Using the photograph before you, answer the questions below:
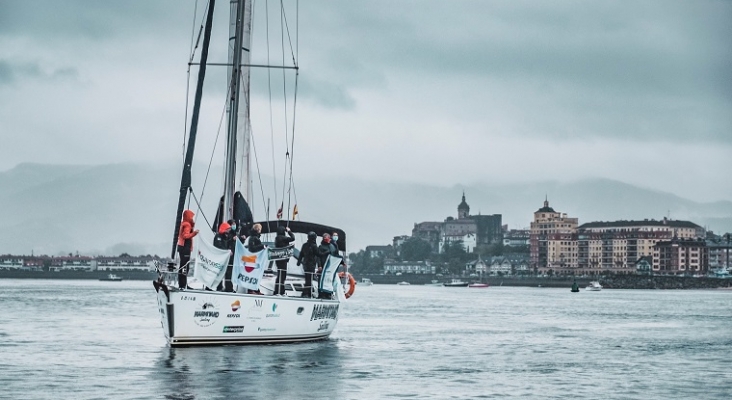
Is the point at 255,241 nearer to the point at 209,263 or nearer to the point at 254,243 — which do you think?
the point at 254,243

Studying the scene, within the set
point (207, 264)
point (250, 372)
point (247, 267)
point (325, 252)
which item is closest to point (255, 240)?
point (247, 267)

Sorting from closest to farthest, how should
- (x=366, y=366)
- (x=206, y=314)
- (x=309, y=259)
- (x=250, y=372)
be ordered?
1. (x=250, y=372)
2. (x=366, y=366)
3. (x=206, y=314)
4. (x=309, y=259)

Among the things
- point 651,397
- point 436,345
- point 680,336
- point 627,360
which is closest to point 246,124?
point 436,345

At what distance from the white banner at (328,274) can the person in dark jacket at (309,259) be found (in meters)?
0.33

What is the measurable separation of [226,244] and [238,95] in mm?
5739

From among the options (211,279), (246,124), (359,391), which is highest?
(246,124)

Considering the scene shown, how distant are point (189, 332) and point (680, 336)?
82.8 ft

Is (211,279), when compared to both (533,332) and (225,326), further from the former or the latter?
(533,332)

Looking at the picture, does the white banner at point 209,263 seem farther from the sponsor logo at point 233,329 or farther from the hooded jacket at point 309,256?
the hooded jacket at point 309,256

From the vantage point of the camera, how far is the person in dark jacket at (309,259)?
35.8 meters

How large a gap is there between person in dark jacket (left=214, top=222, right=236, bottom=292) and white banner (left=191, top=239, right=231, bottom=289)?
48 centimetres

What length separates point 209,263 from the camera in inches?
1252

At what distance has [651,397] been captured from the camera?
24.5 metres

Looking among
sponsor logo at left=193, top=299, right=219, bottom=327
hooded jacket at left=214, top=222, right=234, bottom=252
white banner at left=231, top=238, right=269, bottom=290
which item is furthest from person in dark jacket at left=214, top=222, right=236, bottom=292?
sponsor logo at left=193, top=299, right=219, bottom=327
